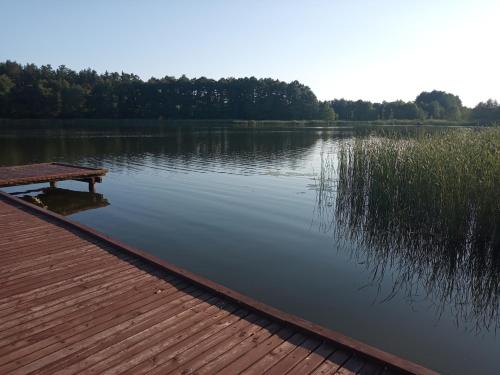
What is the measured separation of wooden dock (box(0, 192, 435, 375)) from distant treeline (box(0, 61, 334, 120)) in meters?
68.5

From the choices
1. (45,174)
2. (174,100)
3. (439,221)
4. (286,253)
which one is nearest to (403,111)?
(174,100)

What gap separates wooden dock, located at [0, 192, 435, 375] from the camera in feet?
10.2

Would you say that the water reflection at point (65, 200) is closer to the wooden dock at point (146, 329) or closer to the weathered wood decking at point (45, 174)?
the weathered wood decking at point (45, 174)

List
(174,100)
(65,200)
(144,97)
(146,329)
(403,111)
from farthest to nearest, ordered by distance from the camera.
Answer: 1. (403,111)
2. (174,100)
3. (144,97)
4. (65,200)
5. (146,329)

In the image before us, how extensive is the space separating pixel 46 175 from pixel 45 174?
0.32 meters

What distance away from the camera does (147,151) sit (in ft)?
86.5

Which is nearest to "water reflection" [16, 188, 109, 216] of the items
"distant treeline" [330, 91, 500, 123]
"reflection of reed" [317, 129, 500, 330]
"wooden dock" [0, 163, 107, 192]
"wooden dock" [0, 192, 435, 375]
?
"wooden dock" [0, 163, 107, 192]

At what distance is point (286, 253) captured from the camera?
25.4 feet

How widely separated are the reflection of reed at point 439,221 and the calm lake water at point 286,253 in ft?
0.31

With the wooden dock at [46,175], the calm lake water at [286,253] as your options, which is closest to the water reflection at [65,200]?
the calm lake water at [286,253]

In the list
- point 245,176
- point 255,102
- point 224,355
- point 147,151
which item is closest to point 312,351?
point 224,355

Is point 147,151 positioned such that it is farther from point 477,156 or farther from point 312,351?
point 312,351

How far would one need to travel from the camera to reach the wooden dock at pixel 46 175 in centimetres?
1247

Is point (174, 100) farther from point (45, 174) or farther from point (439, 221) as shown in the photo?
point (439, 221)
